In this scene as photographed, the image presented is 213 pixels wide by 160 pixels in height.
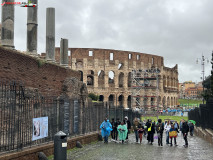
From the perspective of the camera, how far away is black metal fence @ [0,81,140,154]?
802 centimetres

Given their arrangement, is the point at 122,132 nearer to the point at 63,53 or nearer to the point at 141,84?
the point at 63,53

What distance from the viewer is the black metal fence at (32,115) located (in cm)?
802

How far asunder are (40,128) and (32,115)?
650mm

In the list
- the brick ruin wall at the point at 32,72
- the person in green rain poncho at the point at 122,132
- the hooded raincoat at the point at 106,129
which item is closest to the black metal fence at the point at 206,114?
the person in green rain poncho at the point at 122,132

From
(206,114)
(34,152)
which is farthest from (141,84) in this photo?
(34,152)

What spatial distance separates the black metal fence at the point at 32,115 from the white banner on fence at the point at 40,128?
131 mm

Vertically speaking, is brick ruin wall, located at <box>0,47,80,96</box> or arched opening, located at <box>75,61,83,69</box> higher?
arched opening, located at <box>75,61,83,69</box>

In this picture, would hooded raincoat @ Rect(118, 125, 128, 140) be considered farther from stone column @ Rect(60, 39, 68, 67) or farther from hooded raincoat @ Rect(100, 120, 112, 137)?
stone column @ Rect(60, 39, 68, 67)

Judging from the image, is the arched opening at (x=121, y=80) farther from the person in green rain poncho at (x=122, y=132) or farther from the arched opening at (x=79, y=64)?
the person in green rain poncho at (x=122, y=132)

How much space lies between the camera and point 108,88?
59094 millimetres

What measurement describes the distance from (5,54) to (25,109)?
7.15ft

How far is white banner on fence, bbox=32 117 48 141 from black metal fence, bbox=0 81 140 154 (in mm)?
131

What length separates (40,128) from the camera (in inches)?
379

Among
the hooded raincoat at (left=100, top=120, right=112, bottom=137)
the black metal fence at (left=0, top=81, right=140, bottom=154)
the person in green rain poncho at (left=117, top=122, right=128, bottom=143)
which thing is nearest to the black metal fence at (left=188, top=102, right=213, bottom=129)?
the person in green rain poncho at (left=117, top=122, right=128, bottom=143)
